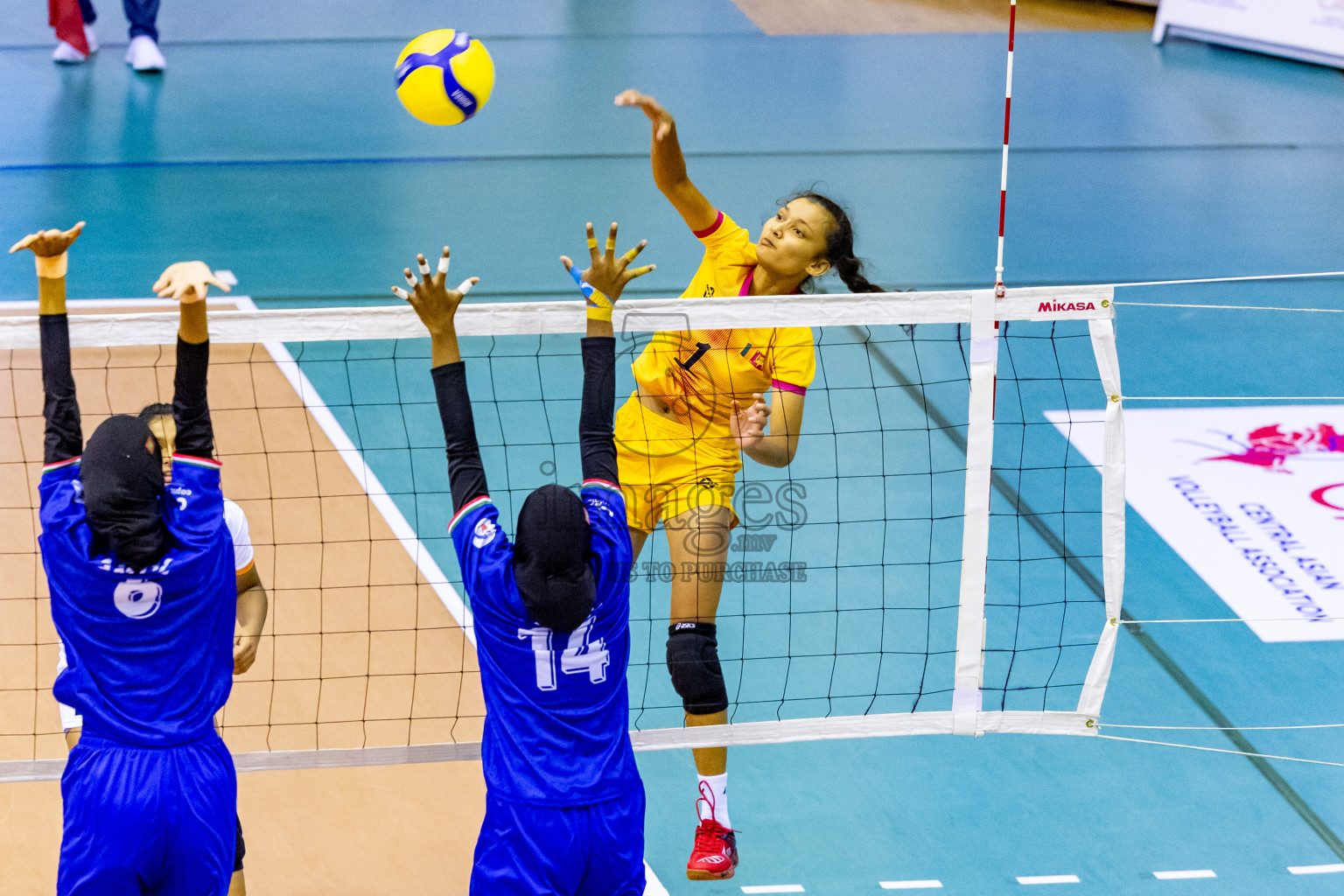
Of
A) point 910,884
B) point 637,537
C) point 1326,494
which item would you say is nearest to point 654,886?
point 910,884

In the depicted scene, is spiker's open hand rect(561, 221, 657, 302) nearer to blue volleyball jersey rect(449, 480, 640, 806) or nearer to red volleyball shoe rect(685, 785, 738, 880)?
blue volleyball jersey rect(449, 480, 640, 806)

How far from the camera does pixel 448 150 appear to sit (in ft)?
35.4

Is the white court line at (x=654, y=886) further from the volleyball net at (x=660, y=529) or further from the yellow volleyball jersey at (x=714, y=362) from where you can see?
the yellow volleyball jersey at (x=714, y=362)

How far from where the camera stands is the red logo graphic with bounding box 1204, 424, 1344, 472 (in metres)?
6.82

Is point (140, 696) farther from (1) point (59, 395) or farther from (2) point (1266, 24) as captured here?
(2) point (1266, 24)

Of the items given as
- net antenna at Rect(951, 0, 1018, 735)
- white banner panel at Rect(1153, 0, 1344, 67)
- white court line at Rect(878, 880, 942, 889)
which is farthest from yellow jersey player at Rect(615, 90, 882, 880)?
white banner panel at Rect(1153, 0, 1344, 67)

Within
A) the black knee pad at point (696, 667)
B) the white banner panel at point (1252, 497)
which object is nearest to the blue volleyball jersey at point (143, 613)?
the black knee pad at point (696, 667)

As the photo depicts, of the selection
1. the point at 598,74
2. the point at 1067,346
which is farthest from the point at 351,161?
the point at 1067,346

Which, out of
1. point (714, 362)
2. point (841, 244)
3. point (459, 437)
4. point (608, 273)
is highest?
point (841, 244)

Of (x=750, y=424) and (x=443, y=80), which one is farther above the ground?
(x=443, y=80)

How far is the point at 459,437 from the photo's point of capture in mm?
3404

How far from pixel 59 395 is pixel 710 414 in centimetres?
205

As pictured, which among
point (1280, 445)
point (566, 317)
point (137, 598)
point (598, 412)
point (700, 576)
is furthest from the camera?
point (1280, 445)

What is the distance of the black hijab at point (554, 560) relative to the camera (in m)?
3.05
